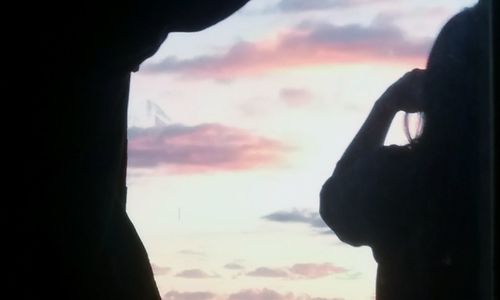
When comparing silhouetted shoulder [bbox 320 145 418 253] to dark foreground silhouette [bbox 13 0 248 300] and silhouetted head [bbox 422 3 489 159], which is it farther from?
dark foreground silhouette [bbox 13 0 248 300]

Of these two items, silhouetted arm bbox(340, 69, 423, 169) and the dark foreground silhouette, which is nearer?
the dark foreground silhouette

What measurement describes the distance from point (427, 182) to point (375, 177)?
0.06 meters

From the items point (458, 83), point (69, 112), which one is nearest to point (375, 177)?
point (458, 83)

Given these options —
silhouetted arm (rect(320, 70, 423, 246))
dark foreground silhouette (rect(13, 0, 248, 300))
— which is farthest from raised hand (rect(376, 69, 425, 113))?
dark foreground silhouette (rect(13, 0, 248, 300))

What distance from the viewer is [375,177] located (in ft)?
2.54

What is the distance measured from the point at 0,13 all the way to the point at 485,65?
46cm

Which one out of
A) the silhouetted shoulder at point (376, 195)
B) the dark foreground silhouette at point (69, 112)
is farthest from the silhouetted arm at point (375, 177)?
the dark foreground silhouette at point (69, 112)

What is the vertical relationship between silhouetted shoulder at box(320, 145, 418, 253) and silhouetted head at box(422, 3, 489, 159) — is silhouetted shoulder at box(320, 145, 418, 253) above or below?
below

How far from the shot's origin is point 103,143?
57 cm

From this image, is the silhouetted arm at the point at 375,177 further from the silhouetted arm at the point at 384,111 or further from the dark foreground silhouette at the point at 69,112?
the dark foreground silhouette at the point at 69,112

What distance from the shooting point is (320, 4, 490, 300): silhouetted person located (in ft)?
2.37

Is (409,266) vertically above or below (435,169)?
below

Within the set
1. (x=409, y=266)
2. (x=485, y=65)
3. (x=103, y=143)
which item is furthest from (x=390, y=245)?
(x=103, y=143)
